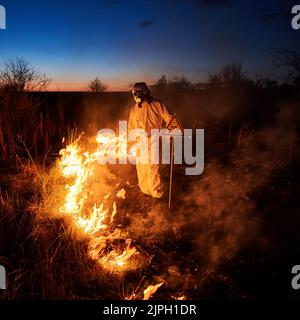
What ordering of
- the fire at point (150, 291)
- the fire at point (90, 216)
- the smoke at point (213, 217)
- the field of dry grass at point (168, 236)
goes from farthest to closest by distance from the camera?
the smoke at point (213, 217)
the fire at point (90, 216)
the field of dry grass at point (168, 236)
the fire at point (150, 291)

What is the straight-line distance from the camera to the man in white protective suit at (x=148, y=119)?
20.0 feet

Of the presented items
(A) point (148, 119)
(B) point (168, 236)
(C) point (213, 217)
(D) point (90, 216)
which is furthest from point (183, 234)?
(A) point (148, 119)

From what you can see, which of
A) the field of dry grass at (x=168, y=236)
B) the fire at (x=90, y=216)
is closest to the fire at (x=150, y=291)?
the field of dry grass at (x=168, y=236)

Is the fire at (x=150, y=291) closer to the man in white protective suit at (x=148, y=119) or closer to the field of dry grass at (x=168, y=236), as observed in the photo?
the field of dry grass at (x=168, y=236)

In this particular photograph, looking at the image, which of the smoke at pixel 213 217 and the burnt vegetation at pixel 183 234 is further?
the smoke at pixel 213 217

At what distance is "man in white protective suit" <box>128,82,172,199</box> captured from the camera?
610cm

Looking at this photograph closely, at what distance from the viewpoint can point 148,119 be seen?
625 centimetres

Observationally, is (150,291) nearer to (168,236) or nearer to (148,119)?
(168,236)

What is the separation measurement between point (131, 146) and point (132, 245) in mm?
2447

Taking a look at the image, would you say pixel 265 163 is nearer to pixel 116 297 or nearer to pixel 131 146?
pixel 131 146

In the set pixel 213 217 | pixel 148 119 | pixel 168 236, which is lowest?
pixel 168 236

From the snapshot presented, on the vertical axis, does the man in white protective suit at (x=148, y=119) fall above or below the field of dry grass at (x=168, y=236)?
above

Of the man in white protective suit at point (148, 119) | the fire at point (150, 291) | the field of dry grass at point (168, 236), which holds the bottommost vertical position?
the fire at point (150, 291)

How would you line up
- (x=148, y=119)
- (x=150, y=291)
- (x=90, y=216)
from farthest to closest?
(x=148, y=119)
(x=90, y=216)
(x=150, y=291)
